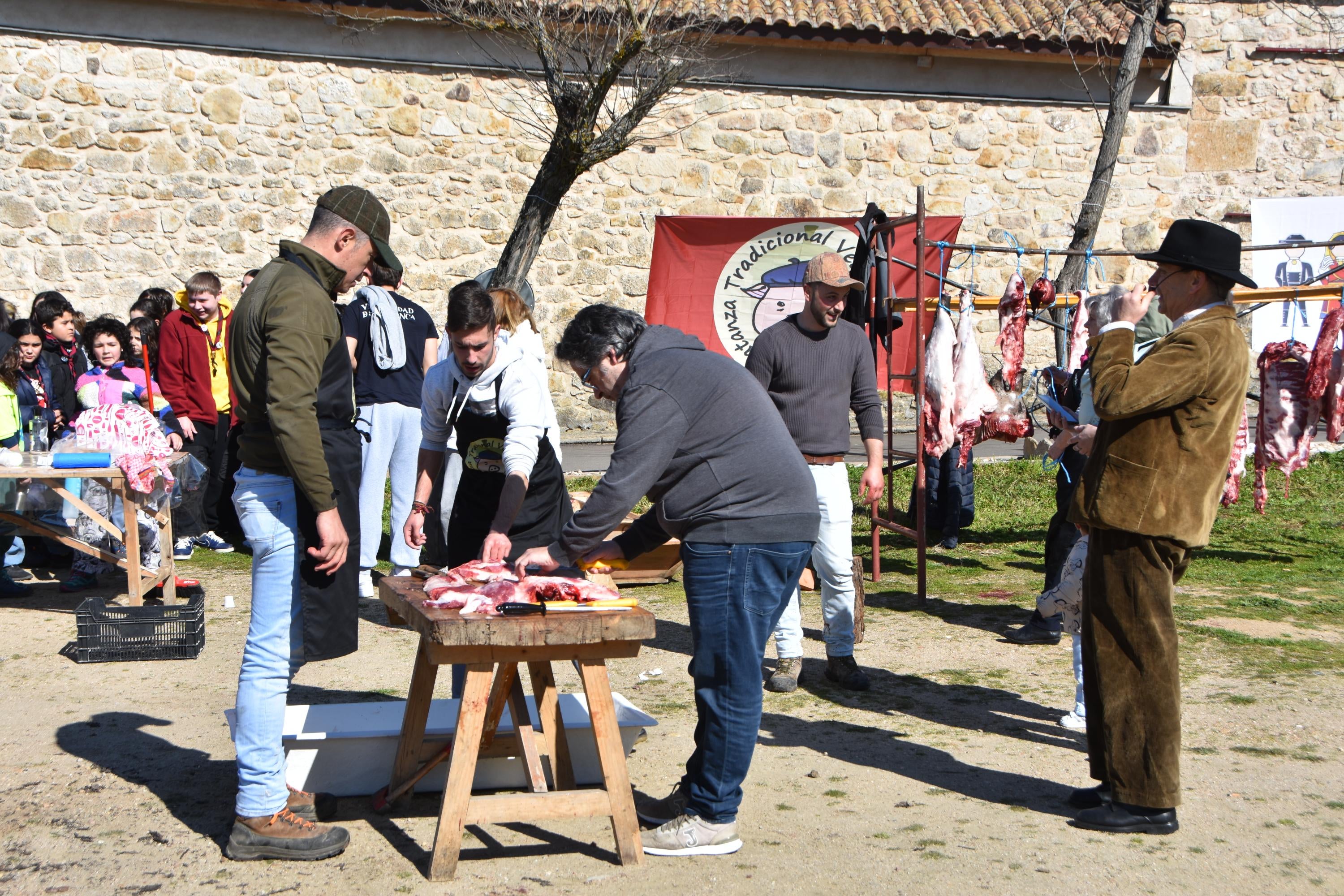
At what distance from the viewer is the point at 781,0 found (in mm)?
13648

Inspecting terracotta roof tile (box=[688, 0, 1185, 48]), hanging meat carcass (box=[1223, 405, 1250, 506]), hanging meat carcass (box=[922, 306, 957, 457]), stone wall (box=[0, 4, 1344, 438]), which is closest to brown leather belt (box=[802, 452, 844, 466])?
hanging meat carcass (box=[922, 306, 957, 457])

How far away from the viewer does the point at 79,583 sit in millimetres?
7211

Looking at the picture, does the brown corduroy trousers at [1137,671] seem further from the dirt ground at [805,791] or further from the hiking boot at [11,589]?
the hiking boot at [11,589]

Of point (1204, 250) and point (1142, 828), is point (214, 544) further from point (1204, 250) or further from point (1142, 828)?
point (1204, 250)

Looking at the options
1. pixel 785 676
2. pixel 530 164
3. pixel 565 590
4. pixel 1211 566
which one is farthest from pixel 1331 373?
pixel 530 164

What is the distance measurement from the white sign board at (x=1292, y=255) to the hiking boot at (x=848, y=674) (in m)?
9.56

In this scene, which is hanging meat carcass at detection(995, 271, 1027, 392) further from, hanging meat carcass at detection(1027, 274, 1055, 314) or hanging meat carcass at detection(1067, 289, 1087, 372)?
hanging meat carcass at detection(1067, 289, 1087, 372)

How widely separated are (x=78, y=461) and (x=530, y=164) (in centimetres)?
756

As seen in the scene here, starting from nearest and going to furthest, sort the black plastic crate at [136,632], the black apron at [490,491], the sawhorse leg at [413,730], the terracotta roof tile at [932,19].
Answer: the sawhorse leg at [413,730]
the black apron at [490,491]
the black plastic crate at [136,632]
the terracotta roof tile at [932,19]

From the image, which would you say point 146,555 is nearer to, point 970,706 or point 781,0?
point 970,706

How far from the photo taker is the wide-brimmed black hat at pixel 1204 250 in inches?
148

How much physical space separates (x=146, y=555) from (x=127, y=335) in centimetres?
194

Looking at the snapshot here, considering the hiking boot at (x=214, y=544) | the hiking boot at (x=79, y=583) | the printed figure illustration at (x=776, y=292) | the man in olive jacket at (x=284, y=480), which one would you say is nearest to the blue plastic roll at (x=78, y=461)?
the hiking boot at (x=79, y=583)

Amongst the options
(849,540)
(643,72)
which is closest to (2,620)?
(849,540)
